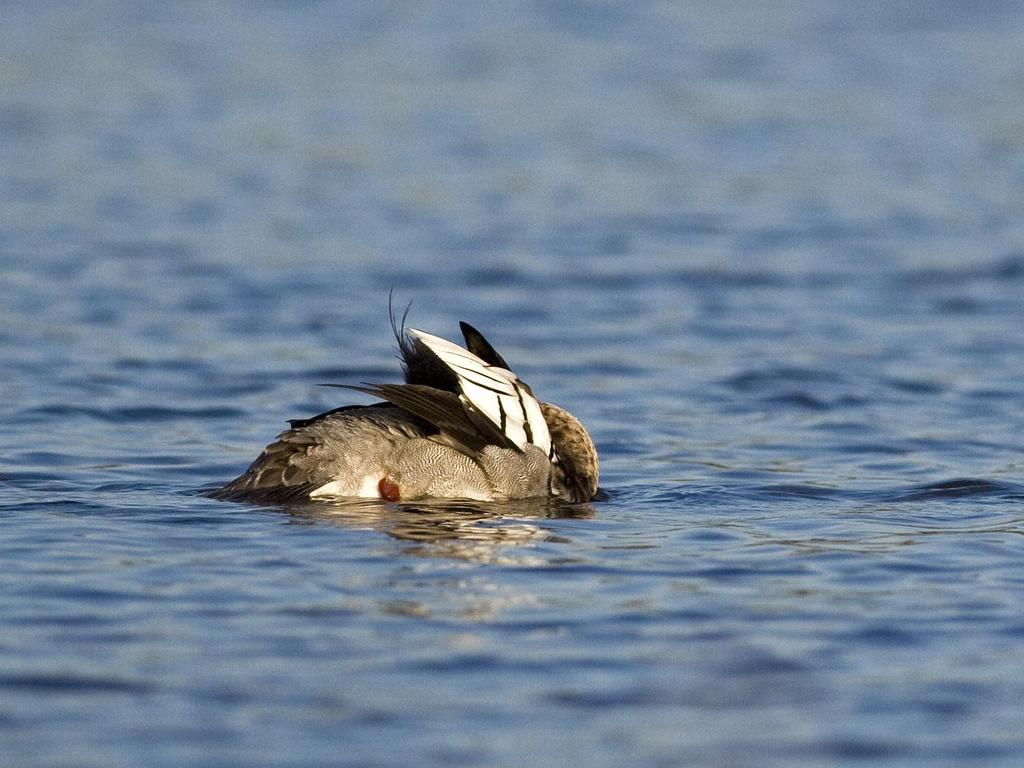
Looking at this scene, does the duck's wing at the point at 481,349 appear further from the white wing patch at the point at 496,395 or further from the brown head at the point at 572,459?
the brown head at the point at 572,459

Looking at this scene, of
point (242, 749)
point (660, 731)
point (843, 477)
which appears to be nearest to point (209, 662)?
point (242, 749)

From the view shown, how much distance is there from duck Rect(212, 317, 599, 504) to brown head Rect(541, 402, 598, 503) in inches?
0.4

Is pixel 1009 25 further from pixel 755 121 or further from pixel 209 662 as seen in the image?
pixel 209 662

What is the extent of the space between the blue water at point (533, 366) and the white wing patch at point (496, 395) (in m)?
0.45

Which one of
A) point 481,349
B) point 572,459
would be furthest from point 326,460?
point 572,459

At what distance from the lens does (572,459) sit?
888 cm

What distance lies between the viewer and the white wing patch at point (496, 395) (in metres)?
8.27

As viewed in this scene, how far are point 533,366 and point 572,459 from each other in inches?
131

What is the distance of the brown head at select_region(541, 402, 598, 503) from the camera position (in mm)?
8688

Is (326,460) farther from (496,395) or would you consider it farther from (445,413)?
(496,395)

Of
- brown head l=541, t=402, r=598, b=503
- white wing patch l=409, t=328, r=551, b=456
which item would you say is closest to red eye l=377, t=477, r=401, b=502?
white wing patch l=409, t=328, r=551, b=456

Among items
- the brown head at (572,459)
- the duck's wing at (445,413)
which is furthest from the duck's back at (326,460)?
the brown head at (572,459)

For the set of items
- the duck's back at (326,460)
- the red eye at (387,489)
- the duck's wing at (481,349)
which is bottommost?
the red eye at (387,489)

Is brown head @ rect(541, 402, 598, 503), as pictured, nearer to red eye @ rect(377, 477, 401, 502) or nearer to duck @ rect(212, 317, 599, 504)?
duck @ rect(212, 317, 599, 504)
